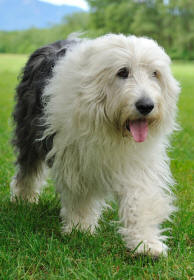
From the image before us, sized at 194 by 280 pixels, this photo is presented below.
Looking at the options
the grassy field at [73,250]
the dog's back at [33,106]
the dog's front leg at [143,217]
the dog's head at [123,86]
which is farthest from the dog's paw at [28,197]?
the dog's head at [123,86]

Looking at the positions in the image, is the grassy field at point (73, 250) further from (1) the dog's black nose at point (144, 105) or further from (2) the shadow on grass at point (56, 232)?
(1) the dog's black nose at point (144, 105)

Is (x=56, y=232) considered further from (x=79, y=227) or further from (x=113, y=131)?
(x=113, y=131)

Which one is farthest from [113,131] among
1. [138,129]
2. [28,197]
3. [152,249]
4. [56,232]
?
[28,197]

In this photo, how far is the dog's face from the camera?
3.10 meters

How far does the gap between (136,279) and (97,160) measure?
0.93 metres

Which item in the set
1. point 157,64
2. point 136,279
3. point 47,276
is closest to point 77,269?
point 47,276

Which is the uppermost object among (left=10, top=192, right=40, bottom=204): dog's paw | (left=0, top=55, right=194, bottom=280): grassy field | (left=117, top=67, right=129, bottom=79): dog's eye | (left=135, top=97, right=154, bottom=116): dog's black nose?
(left=117, top=67, right=129, bottom=79): dog's eye

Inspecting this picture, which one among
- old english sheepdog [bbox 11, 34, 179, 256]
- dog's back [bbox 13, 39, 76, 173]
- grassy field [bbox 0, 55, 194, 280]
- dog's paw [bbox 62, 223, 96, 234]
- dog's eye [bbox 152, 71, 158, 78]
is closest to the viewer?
grassy field [bbox 0, 55, 194, 280]

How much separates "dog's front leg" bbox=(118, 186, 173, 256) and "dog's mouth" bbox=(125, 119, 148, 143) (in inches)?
16.4

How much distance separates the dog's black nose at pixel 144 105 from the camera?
3.01m

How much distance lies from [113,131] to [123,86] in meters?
0.33

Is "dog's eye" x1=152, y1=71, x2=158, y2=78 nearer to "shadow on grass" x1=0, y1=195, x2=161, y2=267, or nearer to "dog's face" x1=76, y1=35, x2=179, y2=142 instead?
"dog's face" x1=76, y1=35, x2=179, y2=142

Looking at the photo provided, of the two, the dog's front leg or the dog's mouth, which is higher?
the dog's mouth

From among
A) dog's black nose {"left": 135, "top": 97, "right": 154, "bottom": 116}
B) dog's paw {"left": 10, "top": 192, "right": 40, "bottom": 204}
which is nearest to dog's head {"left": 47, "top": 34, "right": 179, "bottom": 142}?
dog's black nose {"left": 135, "top": 97, "right": 154, "bottom": 116}
